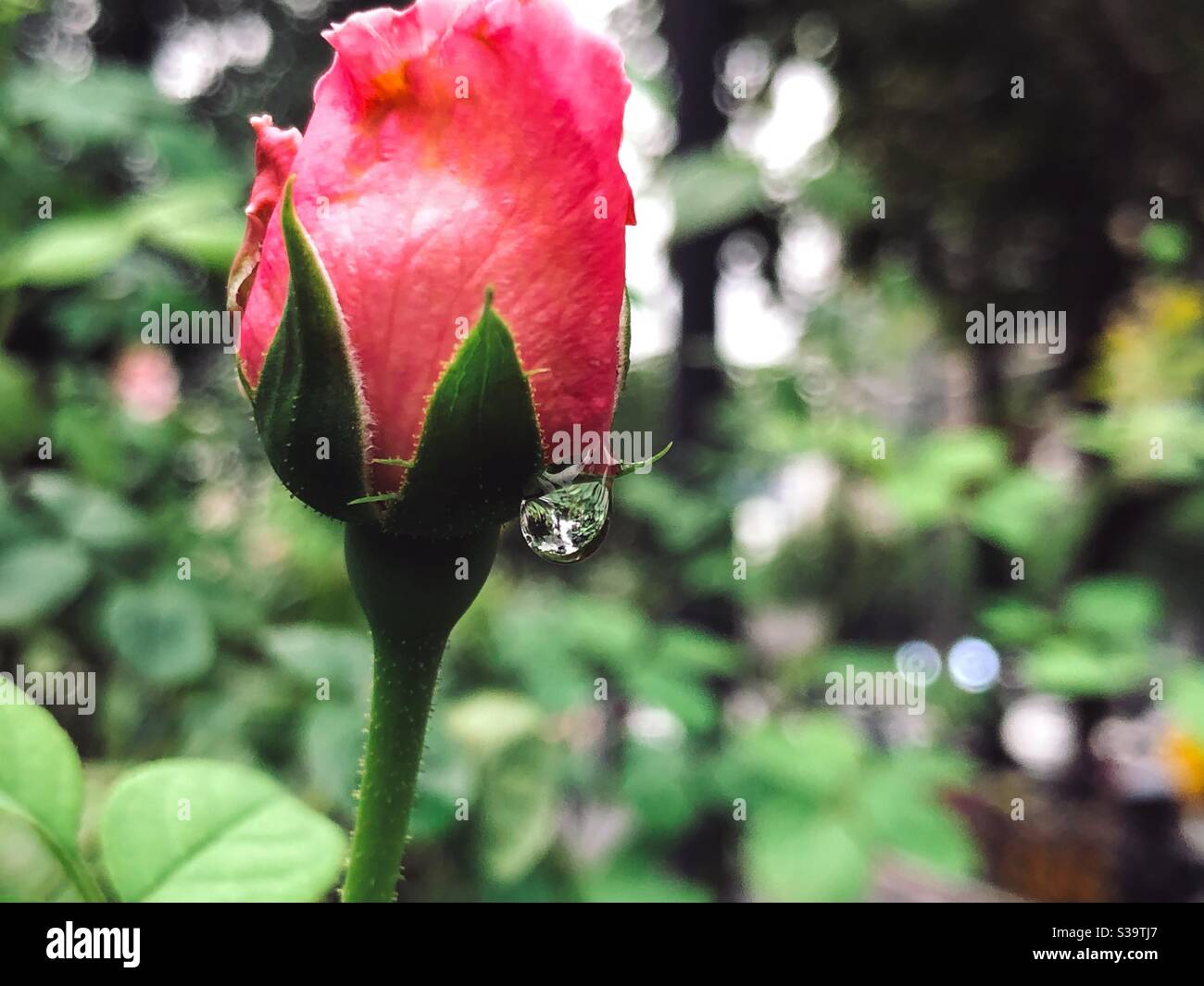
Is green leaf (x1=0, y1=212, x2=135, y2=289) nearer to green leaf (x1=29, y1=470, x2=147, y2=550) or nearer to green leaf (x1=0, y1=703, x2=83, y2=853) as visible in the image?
green leaf (x1=29, y1=470, x2=147, y2=550)

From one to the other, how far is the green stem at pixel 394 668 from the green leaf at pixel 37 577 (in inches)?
18.2

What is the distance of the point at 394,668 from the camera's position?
25cm

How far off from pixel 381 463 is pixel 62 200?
76cm

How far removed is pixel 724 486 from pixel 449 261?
1.04 m

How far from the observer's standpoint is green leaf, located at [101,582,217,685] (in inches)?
25.0

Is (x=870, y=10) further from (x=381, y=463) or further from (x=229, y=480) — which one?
(x=381, y=463)

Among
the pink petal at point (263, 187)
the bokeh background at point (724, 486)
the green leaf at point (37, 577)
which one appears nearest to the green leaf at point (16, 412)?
the bokeh background at point (724, 486)

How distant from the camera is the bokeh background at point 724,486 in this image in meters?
0.74

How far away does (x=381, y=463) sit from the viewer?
0.23 metres

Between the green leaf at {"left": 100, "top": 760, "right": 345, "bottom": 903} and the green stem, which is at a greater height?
the green stem

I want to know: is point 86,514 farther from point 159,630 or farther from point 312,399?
point 312,399

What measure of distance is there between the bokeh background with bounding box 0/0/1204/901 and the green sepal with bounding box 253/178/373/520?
8.0 inches

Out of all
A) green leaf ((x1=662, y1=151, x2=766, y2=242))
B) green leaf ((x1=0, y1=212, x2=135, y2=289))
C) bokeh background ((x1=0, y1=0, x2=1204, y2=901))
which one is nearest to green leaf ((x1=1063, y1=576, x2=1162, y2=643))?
bokeh background ((x1=0, y1=0, x2=1204, y2=901))
